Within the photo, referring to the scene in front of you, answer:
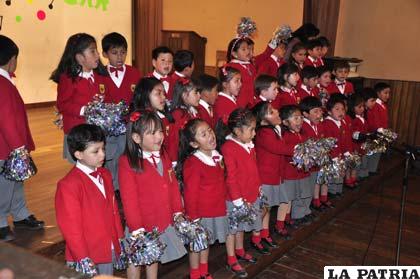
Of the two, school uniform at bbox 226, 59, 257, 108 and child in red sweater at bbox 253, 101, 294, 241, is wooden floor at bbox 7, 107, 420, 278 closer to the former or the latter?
child in red sweater at bbox 253, 101, 294, 241

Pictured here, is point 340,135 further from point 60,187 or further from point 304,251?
point 60,187

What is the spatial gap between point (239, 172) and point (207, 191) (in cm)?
34

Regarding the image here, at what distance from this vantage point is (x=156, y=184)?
2.59 metres

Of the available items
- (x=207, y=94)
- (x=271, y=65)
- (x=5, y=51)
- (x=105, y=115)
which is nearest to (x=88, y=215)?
(x=105, y=115)

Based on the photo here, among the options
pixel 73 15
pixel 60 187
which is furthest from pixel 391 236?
pixel 73 15

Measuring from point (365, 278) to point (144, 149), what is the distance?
1403 mm

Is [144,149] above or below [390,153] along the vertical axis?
above

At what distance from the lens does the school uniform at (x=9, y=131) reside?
2930mm

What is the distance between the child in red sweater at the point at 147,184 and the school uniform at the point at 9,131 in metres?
0.93

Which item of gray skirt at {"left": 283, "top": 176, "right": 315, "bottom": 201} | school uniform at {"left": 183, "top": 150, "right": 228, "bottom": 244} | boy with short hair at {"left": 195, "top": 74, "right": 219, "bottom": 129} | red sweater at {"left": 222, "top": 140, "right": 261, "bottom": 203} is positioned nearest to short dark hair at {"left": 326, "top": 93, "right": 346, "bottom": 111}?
gray skirt at {"left": 283, "top": 176, "right": 315, "bottom": 201}

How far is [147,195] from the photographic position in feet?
8.49

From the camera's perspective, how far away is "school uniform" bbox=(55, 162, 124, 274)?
221 cm

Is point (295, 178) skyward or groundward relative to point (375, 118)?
groundward

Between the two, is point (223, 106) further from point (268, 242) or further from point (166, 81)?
point (268, 242)
